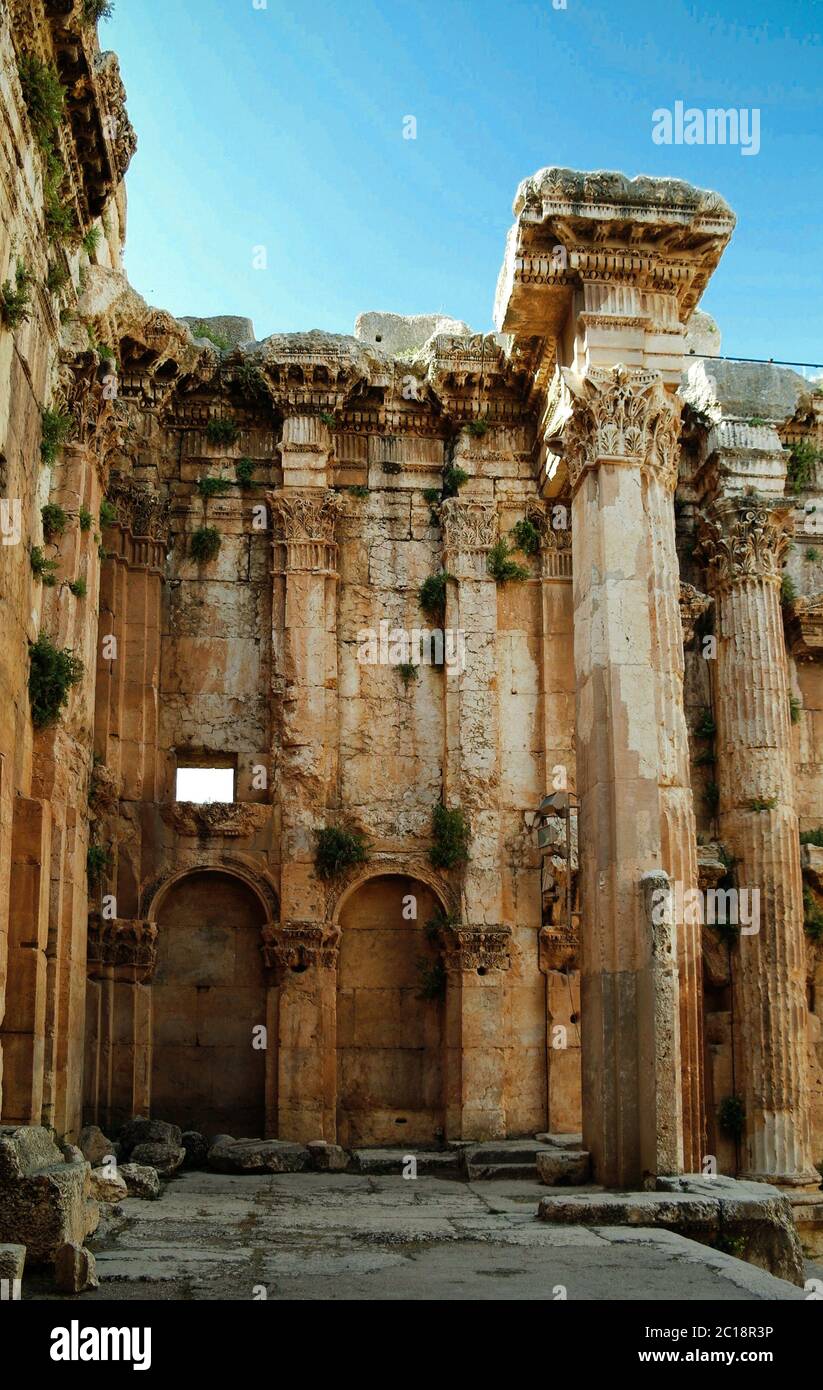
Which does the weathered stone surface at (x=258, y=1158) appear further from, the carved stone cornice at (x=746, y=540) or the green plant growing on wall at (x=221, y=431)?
the carved stone cornice at (x=746, y=540)

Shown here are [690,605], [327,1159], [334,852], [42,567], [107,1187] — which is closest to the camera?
[107,1187]

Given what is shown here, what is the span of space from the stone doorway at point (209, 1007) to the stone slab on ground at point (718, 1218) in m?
6.94

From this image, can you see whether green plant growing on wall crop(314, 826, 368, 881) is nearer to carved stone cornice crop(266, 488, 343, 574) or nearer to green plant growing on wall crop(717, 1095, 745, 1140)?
carved stone cornice crop(266, 488, 343, 574)

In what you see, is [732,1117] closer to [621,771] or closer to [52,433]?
[621,771]

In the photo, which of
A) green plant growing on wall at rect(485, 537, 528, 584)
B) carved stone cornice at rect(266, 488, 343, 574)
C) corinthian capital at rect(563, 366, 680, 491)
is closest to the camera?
corinthian capital at rect(563, 366, 680, 491)

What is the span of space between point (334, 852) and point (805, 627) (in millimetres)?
7483

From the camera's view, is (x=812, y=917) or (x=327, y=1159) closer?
(x=327, y=1159)

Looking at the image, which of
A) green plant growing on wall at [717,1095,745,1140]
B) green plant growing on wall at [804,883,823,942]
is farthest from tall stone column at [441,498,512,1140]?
green plant growing on wall at [804,883,823,942]

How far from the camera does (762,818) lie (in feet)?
62.8

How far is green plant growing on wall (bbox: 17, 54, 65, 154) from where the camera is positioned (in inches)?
518

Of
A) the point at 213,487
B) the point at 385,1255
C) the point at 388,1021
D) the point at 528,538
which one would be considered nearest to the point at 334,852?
the point at 388,1021

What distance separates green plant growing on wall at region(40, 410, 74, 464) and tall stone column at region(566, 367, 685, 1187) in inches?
213

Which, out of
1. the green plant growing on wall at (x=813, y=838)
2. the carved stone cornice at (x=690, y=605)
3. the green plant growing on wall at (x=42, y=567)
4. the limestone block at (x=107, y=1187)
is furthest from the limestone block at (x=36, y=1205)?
the green plant growing on wall at (x=813, y=838)
